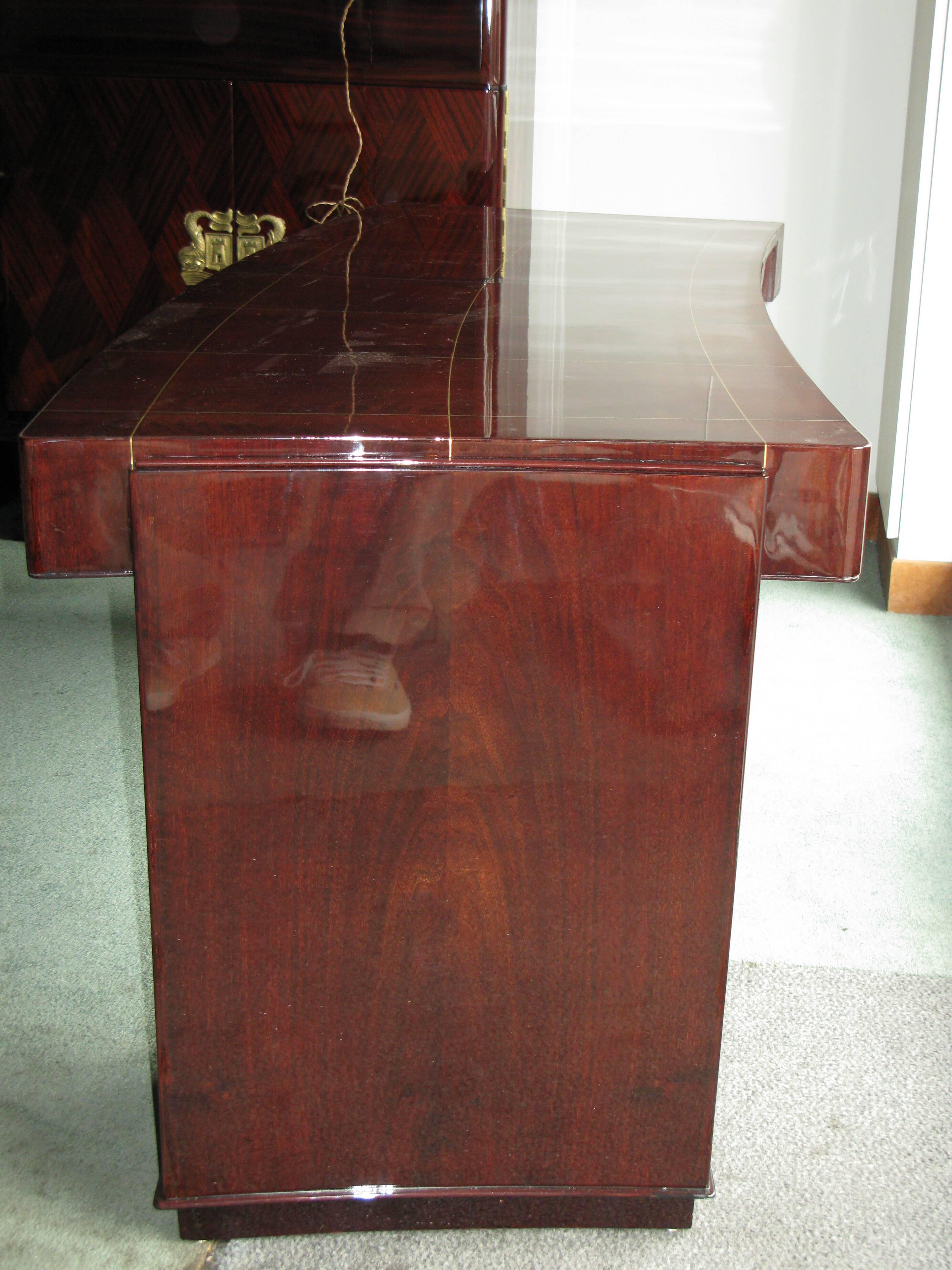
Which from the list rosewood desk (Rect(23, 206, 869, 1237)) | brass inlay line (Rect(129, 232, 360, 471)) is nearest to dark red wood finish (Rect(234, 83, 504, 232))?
brass inlay line (Rect(129, 232, 360, 471))

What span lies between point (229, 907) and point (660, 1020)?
0.32 meters

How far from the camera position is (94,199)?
229 centimetres

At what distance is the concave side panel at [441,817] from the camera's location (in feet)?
2.52

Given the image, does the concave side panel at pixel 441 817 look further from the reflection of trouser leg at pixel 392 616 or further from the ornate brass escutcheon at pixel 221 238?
the ornate brass escutcheon at pixel 221 238

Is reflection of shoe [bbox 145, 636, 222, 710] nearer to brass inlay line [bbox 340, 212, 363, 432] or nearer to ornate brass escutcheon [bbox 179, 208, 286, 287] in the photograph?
brass inlay line [bbox 340, 212, 363, 432]

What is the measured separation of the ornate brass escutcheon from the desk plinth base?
5.79 ft

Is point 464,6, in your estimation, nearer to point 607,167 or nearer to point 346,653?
point 607,167

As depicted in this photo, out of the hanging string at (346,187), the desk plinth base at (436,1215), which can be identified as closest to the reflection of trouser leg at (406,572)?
the desk plinth base at (436,1215)

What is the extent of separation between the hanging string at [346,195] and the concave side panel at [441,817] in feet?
5.12

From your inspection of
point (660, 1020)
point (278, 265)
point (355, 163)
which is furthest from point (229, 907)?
point (355, 163)

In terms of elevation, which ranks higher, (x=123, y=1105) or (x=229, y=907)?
(x=229, y=907)

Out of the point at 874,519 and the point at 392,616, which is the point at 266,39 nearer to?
the point at 874,519

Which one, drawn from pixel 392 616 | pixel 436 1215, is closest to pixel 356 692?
pixel 392 616

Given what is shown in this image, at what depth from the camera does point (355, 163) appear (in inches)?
88.0
